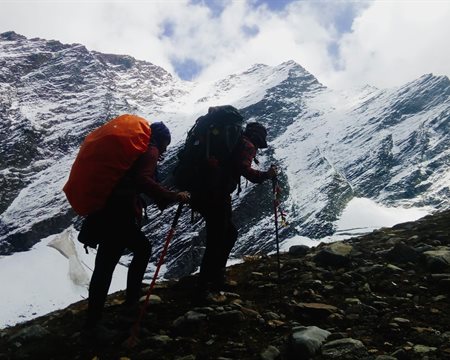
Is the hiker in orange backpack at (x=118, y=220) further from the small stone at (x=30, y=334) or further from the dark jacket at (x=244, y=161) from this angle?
the dark jacket at (x=244, y=161)

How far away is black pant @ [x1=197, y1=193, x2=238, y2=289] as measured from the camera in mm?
7902

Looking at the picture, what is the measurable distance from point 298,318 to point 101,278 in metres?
2.59

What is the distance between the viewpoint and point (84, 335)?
664 centimetres

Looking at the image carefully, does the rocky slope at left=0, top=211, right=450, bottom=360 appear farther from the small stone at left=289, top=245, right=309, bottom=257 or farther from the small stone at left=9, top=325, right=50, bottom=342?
the small stone at left=289, top=245, right=309, bottom=257

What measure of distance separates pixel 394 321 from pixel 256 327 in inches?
64.5

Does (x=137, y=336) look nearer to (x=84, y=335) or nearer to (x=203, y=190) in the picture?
(x=84, y=335)

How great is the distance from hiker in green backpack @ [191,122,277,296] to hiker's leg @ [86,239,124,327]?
1.48 m

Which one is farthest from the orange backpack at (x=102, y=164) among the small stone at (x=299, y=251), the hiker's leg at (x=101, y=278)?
the small stone at (x=299, y=251)

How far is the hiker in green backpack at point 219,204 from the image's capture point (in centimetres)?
784

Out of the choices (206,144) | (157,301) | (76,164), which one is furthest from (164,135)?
(157,301)

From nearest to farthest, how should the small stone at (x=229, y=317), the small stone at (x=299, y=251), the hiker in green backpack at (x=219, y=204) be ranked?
the small stone at (x=229, y=317), the hiker in green backpack at (x=219, y=204), the small stone at (x=299, y=251)

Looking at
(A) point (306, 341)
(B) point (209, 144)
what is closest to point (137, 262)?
(B) point (209, 144)

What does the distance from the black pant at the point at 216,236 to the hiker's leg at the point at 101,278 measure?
1508 mm

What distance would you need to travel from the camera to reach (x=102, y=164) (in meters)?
6.56
